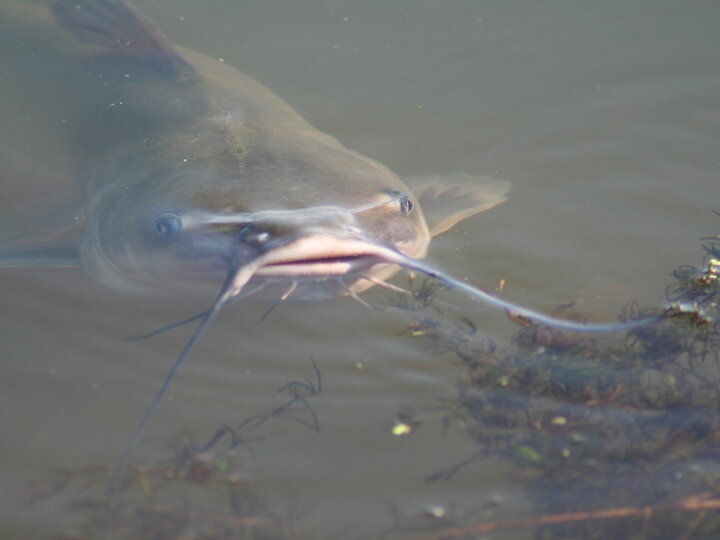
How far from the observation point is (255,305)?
2.78m

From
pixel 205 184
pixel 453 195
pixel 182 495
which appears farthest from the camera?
pixel 453 195

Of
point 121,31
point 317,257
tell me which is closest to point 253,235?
point 317,257

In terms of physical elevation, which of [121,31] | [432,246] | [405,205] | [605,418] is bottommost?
[605,418]

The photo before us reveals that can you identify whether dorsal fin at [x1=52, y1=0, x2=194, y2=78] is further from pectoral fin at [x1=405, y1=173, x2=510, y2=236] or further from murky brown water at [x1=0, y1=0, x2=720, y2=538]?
pectoral fin at [x1=405, y1=173, x2=510, y2=236]

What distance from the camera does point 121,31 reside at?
157 inches

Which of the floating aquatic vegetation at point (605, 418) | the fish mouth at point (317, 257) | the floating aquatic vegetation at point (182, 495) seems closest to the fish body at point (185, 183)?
the fish mouth at point (317, 257)

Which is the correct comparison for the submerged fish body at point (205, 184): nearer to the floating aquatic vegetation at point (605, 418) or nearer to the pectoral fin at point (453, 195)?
the pectoral fin at point (453, 195)

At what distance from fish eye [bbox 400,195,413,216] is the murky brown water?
407 mm

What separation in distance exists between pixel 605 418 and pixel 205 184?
1.62m

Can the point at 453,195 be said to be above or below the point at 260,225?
below

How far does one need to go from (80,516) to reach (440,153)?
280 cm

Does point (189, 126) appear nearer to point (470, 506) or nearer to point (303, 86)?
point (303, 86)

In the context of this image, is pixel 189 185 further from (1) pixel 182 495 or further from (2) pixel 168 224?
(1) pixel 182 495

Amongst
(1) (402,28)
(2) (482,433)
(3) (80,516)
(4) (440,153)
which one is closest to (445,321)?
(2) (482,433)
